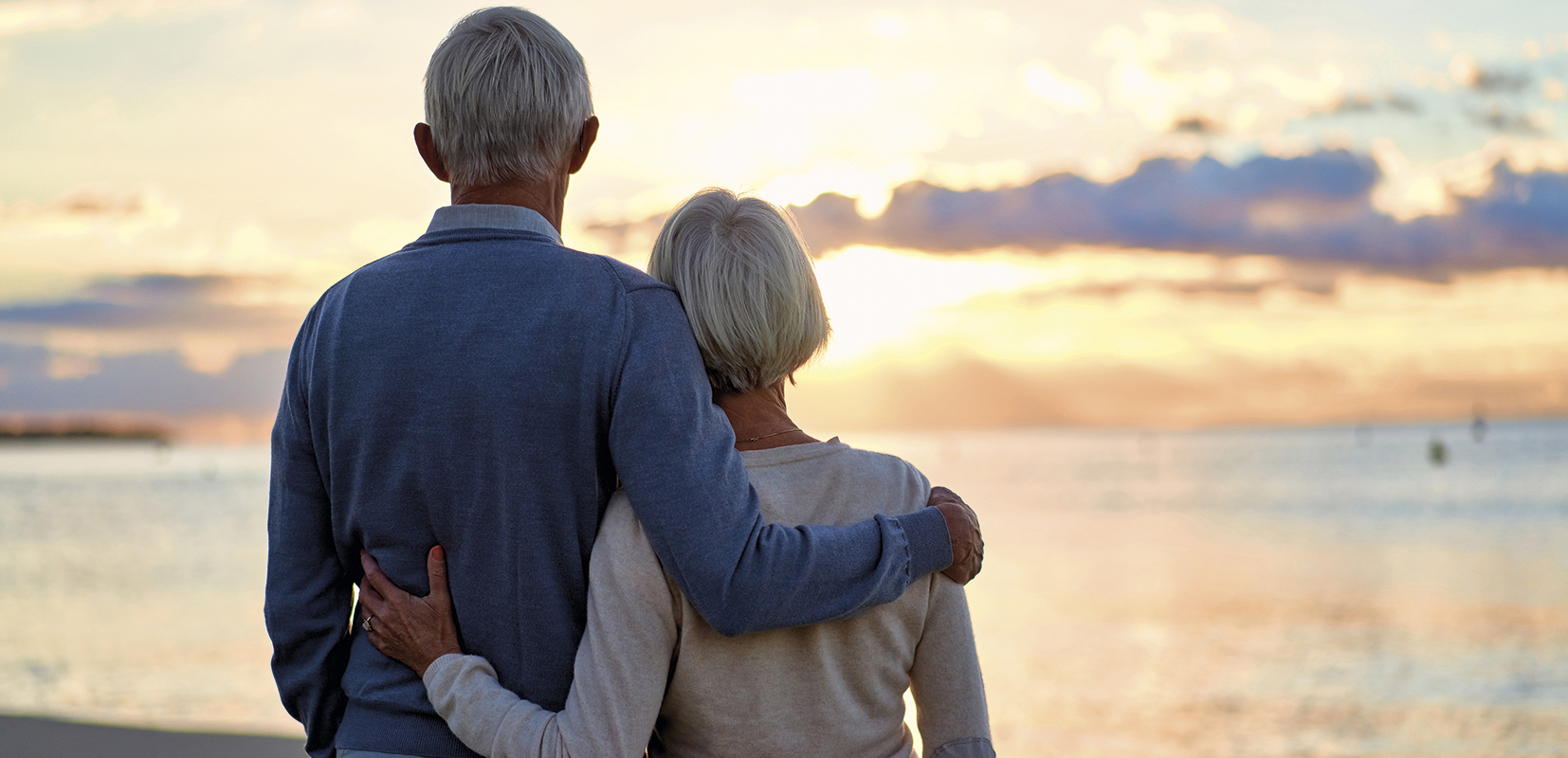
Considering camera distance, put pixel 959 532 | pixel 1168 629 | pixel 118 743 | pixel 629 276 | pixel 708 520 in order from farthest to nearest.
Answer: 1. pixel 1168 629
2. pixel 118 743
3. pixel 959 532
4. pixel 629 276
5. pixel 708 520

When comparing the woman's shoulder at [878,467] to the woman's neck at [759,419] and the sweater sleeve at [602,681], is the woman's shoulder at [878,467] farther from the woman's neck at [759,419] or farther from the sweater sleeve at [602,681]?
the sweater sleeve at [602,681]

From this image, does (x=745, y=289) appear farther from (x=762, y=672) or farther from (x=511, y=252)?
(x=762, y=672)

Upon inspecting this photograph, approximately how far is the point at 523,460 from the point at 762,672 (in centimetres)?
49

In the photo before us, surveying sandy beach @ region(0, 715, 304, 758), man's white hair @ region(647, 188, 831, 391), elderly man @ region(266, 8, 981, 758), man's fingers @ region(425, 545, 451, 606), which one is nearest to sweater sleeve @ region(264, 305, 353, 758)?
elderly man @ region(266, 8, 981, 758)

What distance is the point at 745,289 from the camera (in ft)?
5.77

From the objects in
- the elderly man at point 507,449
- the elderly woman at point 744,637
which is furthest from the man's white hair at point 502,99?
the elderly woman at point 744,637

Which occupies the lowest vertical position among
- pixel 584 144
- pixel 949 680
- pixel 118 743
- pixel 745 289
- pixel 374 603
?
pixel 118 743

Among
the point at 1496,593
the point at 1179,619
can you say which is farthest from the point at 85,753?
the point at 1496,593

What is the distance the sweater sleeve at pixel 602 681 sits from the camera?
1.63 m

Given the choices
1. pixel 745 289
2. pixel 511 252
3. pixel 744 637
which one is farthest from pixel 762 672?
pixel 511 252

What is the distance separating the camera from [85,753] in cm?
490

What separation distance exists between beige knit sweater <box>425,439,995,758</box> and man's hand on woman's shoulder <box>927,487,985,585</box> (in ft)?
0.09

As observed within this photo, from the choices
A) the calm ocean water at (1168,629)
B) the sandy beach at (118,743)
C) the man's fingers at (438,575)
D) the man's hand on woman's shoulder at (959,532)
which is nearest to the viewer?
the man's fingers at (438,575)

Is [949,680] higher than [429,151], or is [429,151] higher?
[429,151]
